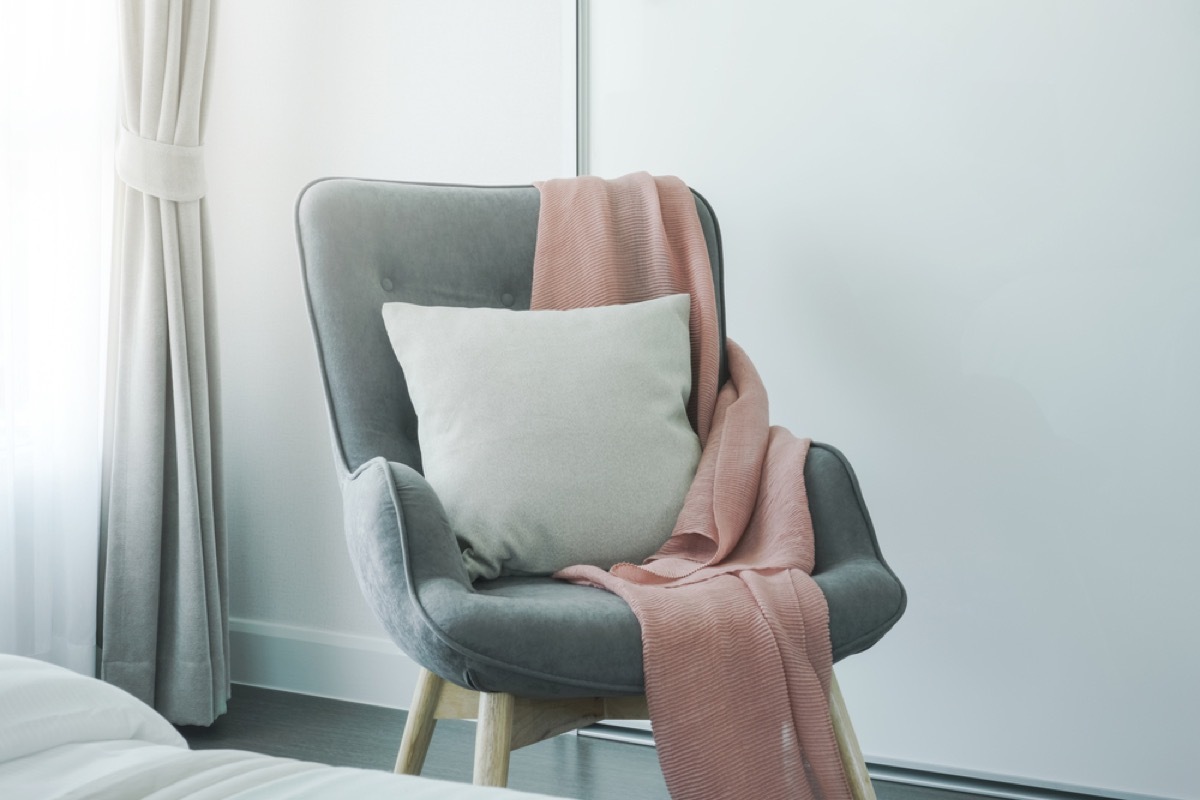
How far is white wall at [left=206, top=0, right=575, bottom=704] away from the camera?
81.1 inches

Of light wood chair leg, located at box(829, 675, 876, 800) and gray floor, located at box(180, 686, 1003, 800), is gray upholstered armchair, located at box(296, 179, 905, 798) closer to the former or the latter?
light wood chair leg, located at box(829, 675, 876, 800)

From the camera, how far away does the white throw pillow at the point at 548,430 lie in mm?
1386

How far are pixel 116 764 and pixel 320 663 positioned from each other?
5.66ft

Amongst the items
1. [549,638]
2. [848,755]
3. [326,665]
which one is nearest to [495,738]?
[549,638]

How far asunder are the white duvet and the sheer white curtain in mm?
1312

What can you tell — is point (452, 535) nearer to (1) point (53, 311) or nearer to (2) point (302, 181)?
(1) point (53, 311)

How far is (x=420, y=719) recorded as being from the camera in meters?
1.40

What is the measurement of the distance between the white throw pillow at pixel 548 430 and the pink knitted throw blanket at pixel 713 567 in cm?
5

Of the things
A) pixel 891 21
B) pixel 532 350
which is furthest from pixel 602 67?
pixel 532 350

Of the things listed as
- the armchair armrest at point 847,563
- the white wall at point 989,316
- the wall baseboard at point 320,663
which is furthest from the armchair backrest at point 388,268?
the wall baseboard at point 320,663

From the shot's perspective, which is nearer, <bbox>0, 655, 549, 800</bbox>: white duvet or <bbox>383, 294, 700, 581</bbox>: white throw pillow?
<bbox>0, 655, 549, 800</bbox>: white duvet

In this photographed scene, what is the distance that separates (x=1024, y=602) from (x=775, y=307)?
623mm

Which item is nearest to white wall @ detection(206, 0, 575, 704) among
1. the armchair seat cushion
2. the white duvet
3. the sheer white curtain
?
the sheer white curtain

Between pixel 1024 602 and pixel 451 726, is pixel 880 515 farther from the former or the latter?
pixel 451 726
